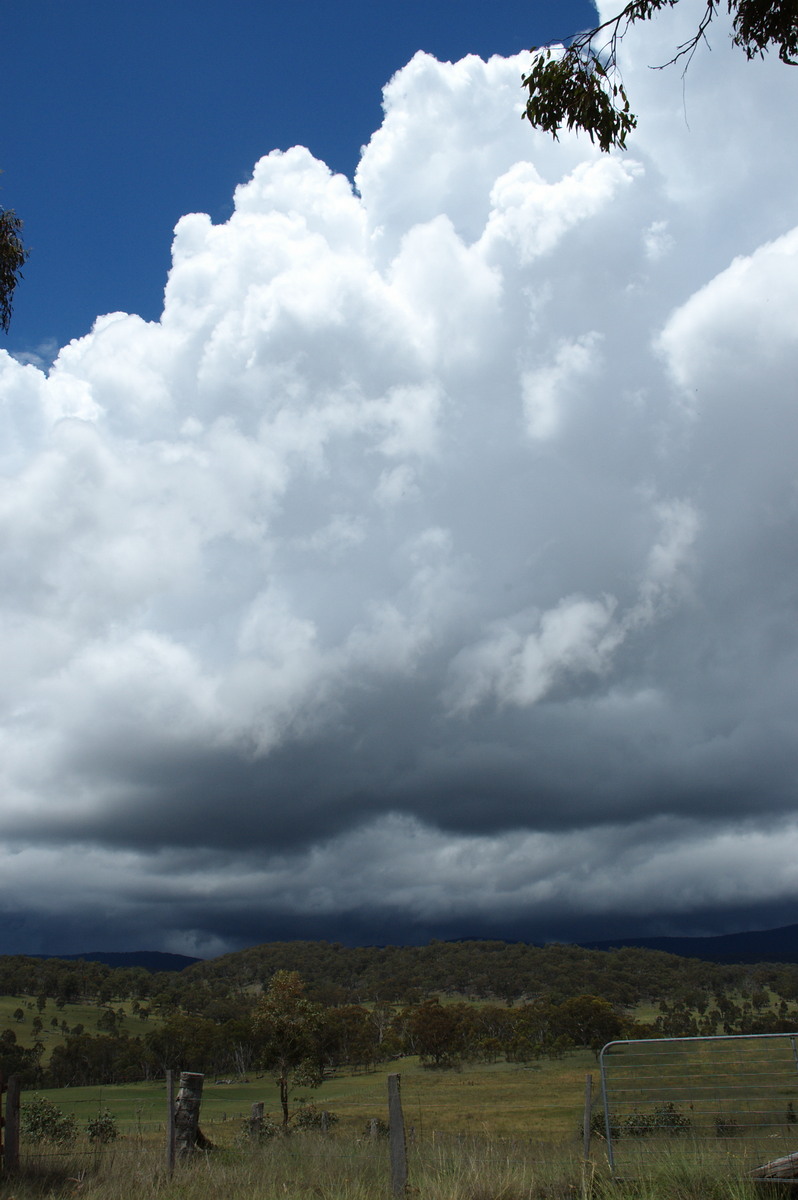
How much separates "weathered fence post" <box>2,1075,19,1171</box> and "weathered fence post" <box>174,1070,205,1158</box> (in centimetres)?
291

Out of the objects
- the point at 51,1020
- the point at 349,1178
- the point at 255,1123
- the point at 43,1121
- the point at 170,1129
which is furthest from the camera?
the point at 51,1020

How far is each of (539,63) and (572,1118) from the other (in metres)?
53.5

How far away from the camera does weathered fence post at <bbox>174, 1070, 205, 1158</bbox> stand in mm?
14672

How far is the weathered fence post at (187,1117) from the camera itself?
48.1ft

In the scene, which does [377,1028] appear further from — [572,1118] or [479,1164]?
[479,1164]

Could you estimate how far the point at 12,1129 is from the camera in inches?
495

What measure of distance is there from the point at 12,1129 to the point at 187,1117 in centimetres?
327

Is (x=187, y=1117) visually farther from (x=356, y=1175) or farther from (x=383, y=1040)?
(x=383, y=1040)

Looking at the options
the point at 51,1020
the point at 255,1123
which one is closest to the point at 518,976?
the point at 51,1020

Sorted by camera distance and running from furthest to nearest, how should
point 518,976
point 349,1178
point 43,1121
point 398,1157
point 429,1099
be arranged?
point 518,976 < point 429,1099 < point 43,1121 < point 349,1178 < point 398,1157

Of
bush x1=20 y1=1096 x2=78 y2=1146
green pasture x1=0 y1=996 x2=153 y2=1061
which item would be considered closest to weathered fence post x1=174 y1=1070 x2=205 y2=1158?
bush x1=20 y1=1096 x2=78 y2=1146

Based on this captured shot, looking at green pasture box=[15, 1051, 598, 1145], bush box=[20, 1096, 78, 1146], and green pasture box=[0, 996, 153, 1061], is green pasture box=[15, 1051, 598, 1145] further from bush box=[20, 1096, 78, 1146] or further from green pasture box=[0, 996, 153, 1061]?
green pasture box=[0, 996, 153, 1061]

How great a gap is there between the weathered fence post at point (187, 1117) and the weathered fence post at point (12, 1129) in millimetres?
2914

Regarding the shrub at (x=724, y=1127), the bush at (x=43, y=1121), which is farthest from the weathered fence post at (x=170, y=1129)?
the bush at (x=43, y=1121)
